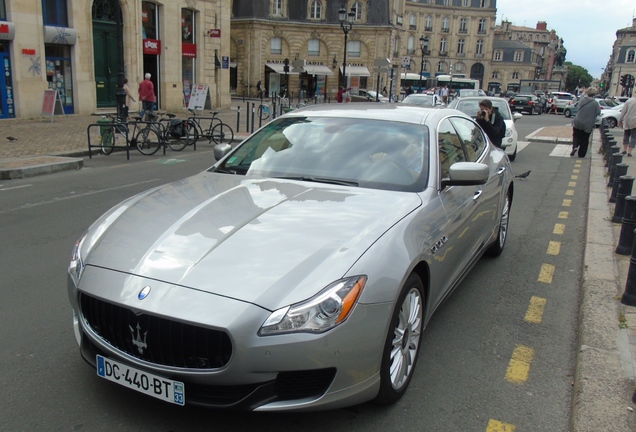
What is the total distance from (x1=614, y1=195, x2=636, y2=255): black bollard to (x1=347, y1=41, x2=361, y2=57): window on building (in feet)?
202

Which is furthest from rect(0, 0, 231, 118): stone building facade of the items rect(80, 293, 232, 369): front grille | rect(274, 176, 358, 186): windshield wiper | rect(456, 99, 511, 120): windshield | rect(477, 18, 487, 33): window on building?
rect(477, 18, 487, 33): window on building

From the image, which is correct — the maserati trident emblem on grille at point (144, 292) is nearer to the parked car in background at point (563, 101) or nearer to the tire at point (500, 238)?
the tire at point (500, 238)

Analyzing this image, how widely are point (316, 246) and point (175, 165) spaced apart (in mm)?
10191

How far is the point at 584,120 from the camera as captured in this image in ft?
51.2

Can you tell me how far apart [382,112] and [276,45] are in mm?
61591

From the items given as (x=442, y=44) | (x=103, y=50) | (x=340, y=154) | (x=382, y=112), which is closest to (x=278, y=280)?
(x=340, y=154)

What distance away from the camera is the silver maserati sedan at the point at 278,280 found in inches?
99.0

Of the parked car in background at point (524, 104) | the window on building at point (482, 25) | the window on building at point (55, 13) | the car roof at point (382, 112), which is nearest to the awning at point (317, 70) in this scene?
the parked car in background at point (524, 104)

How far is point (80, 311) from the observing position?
2926 millimetres

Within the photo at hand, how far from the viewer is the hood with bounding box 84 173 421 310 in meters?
2.64

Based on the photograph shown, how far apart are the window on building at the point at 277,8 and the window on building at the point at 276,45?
2839mm

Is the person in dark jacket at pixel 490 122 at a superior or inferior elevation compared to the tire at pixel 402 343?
superior

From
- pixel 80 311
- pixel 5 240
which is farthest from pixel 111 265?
pixel 5 240

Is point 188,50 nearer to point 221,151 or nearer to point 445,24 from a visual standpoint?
point 221,151
